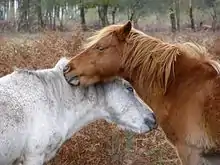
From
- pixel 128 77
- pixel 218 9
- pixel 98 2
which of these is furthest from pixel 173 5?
pixel 128 77

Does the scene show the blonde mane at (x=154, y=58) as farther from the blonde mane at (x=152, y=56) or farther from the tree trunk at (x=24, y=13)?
the tree trunk at (x=24, y=13)

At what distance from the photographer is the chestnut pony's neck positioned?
14.4 feet

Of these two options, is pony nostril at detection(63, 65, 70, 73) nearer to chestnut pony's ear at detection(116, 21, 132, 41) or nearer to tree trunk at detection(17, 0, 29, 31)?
chestnut pony's ear at detection(116, 21, 132, 41)

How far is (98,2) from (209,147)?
2782 cm

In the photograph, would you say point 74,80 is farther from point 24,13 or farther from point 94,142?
point 24,13

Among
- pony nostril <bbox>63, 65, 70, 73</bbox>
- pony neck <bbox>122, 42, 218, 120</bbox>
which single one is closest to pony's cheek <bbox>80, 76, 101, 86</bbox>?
pony nostril <bbox>63, 65, 70, 73</bbox>

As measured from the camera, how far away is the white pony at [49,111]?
4.19 meters

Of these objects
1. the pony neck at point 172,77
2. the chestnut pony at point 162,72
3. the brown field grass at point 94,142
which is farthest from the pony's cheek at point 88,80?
the brown field grass at point 94,142

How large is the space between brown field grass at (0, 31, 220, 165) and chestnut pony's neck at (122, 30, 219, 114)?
4.40 ft

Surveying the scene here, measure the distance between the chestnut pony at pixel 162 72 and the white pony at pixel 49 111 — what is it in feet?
0.58

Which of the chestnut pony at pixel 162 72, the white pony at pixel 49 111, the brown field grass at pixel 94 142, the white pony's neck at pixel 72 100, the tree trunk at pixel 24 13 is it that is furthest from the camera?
the tree trunk at pixel 24 13

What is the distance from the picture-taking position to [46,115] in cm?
435

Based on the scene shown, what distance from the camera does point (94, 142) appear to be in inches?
221

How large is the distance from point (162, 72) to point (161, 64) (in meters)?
0.07
